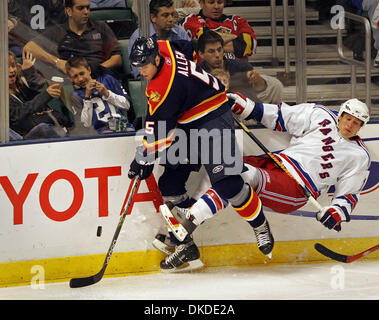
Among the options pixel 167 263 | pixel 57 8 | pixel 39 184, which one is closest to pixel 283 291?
pixel 167 263

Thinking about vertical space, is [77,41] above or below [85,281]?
above

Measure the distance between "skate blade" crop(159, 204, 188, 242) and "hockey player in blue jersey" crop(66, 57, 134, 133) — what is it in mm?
502

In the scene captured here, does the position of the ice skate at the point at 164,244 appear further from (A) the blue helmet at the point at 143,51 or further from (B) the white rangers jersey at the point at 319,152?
(A) the blue helmet at the point at 143,51

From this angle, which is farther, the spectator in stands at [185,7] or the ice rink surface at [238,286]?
the spectator in stands at [185,7]

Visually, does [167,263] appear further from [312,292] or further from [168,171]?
[312,292]

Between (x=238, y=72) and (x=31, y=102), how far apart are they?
1.11 meters

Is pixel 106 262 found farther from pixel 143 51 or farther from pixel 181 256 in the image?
pixel 143 51

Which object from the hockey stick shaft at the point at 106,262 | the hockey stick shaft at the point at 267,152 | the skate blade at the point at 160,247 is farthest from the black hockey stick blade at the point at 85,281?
the hockey stick shaft at the point at 267,152

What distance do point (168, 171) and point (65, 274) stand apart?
77 centimetres

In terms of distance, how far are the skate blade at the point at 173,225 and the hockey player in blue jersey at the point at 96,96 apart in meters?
0.50

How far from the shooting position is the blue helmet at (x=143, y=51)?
3379 mm

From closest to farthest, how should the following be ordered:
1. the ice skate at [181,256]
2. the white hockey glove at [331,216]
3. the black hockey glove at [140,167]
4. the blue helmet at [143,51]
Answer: the blue helmet at [143,51]
the black hockey glove at [140,167]
the white hockey glove at [331,216]
the ice skate at [181,256]

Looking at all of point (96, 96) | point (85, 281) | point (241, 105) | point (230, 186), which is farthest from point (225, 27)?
point (85, 281)

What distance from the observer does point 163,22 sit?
377 centimetres
